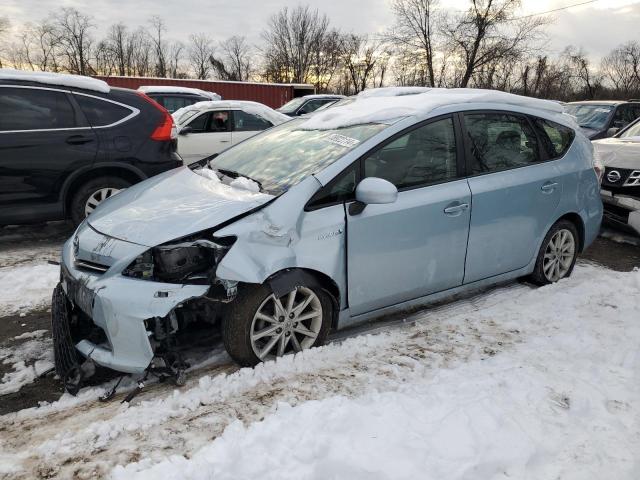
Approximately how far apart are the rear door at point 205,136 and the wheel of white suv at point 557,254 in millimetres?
6609

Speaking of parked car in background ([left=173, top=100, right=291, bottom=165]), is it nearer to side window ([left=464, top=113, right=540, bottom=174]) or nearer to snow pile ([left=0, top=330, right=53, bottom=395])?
side window ([left=464, top=113, right=540, bottom=174])

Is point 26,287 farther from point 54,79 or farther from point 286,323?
point 286,323

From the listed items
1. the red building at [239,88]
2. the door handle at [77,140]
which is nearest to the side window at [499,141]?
the door handle at [77,140]

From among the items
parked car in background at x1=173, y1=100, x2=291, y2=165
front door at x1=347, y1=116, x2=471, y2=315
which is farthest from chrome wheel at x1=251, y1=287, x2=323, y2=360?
parked car in background at x1=173, y1=100, x2=291, y2=165

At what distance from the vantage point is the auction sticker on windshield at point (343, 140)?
3.29 metres

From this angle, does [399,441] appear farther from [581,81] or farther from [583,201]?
[581,81]

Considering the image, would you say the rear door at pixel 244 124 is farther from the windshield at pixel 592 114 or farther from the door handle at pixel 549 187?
the door handle at pixel 549 187

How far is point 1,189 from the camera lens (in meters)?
5.03

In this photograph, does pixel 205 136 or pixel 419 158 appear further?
pixel 205 136

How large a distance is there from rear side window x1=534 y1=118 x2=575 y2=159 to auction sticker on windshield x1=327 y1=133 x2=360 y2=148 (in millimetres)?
1804

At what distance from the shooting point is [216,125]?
9734 mm

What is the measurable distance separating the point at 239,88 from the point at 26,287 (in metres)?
22.7

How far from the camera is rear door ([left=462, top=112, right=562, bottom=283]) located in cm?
367

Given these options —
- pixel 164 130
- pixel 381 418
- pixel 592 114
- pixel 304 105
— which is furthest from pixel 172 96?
pixel 381 418
